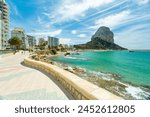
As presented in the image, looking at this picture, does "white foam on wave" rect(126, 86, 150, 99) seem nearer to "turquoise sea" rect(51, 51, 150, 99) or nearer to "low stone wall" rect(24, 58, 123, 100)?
"turquoise sea" rect(51, 51, 150, 99)

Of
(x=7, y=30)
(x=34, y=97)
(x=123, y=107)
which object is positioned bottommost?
(x=34, y=97)

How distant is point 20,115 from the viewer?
13.7 feet

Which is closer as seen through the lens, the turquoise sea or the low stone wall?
the low stone wall

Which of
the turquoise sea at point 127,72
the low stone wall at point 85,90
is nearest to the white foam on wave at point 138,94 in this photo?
the turquoise sea at point 127,72

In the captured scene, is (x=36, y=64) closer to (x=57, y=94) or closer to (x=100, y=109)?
(x=57, y=94)

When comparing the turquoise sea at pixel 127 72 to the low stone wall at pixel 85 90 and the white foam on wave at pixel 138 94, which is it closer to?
the white foam on wave at pixel 138 94

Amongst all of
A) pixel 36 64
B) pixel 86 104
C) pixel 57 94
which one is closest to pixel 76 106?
pixel 86 104

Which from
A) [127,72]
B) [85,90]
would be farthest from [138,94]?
[127,72]

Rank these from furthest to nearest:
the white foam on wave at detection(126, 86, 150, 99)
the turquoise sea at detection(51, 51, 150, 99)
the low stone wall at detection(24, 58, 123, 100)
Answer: the turquoise sea at detection(51, 51, 150, 99) → the white foam on wave at detection(126, 86, 150, 99) → the low stone wall at detection(24, 58, 123, 100)

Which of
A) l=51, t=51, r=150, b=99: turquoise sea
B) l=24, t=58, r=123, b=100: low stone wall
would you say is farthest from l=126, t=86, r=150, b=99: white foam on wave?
l=24, t=58, r=123, b=100: low stone wall

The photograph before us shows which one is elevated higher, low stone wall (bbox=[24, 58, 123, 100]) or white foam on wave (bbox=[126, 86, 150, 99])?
low stone wall (bbox=[24, 58, 123, 100])

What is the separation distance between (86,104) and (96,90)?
0.69 m

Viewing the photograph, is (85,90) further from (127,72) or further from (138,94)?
(127,72)

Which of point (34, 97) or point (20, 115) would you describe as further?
point (34, 97)
